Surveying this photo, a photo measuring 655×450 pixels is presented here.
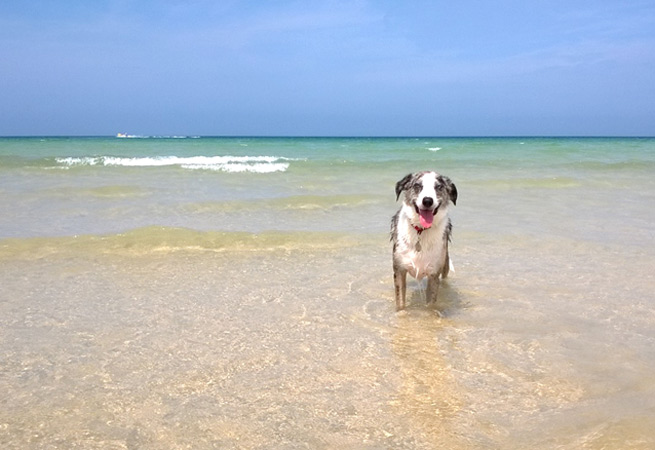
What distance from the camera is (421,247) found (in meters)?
5.16

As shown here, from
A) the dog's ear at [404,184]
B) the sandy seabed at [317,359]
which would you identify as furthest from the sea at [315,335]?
the dog's ear at [404,184]

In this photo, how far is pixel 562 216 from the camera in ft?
33.6

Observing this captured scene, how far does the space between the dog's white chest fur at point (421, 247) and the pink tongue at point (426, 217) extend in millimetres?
136

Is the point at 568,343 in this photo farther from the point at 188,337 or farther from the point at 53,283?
the point at 53,283

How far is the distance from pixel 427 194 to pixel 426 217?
0.85ft

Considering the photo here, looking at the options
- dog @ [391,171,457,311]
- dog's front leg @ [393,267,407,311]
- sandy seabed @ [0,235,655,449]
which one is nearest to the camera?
sandy seabed @ [0,235,655,449]

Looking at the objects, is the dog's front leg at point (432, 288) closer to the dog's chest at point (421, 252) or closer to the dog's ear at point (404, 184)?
the dog's chest at point (421, 252)

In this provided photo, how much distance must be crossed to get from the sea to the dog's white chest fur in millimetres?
389

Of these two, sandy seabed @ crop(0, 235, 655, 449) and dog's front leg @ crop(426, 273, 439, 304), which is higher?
dog's front leg @ crop(426, 273, 439, 304)

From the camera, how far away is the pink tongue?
4914 mm

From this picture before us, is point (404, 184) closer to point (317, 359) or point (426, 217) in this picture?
point (426, 217)

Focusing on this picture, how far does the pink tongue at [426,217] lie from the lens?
4914 millimetres

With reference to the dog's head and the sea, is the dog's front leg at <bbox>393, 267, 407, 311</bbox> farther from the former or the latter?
the dog's head

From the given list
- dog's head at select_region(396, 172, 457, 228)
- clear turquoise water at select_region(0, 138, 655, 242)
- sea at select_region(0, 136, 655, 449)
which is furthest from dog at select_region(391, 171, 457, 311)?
clear turquoise water at select_region(0, 138, 655, 242)
